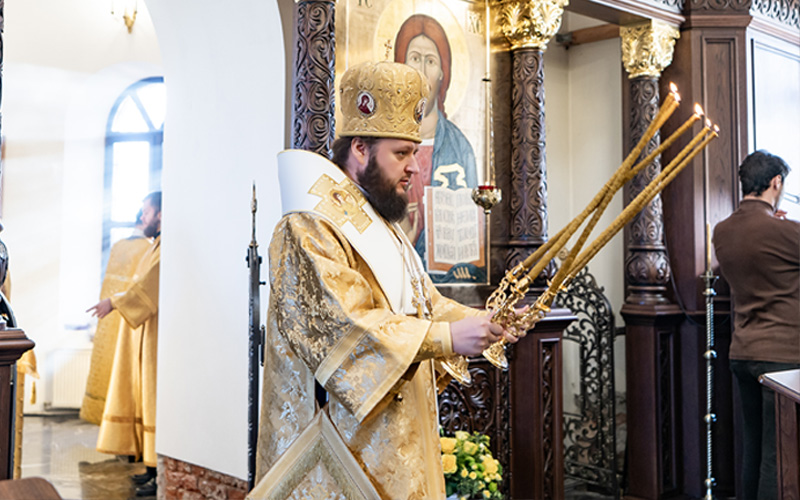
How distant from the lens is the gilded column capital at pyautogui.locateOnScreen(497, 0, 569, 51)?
4.95 metres

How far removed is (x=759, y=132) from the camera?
19.6 feet

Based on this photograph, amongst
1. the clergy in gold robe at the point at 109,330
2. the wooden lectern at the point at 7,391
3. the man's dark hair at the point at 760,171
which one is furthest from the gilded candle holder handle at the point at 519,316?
the clergy in gold robe at the point at 109,330

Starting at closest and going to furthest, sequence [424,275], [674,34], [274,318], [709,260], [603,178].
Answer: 1. [274,318]
2. [424,275]
3. [709,260]
4. [674,34]
5. [603,178]

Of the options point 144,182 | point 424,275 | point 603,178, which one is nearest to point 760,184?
point 603,178

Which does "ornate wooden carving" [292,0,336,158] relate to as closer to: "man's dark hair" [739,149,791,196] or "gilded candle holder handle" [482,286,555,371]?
"gilded candle holder handle" [482,286,555,371]

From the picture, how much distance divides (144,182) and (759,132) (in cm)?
640

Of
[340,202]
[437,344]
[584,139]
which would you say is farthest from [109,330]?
[437,344]

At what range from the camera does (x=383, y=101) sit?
256 centimetres

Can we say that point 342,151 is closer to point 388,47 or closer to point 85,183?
point 388,47

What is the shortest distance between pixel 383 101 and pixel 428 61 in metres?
2.25

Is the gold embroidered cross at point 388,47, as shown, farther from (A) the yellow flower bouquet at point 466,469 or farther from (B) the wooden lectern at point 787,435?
(B) the wooden lectern at point 787,435

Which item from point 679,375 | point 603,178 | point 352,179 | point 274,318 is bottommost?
point 679,375

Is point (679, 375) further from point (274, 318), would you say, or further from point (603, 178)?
point (274, 318)

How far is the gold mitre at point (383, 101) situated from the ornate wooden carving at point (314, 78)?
1.16 m
